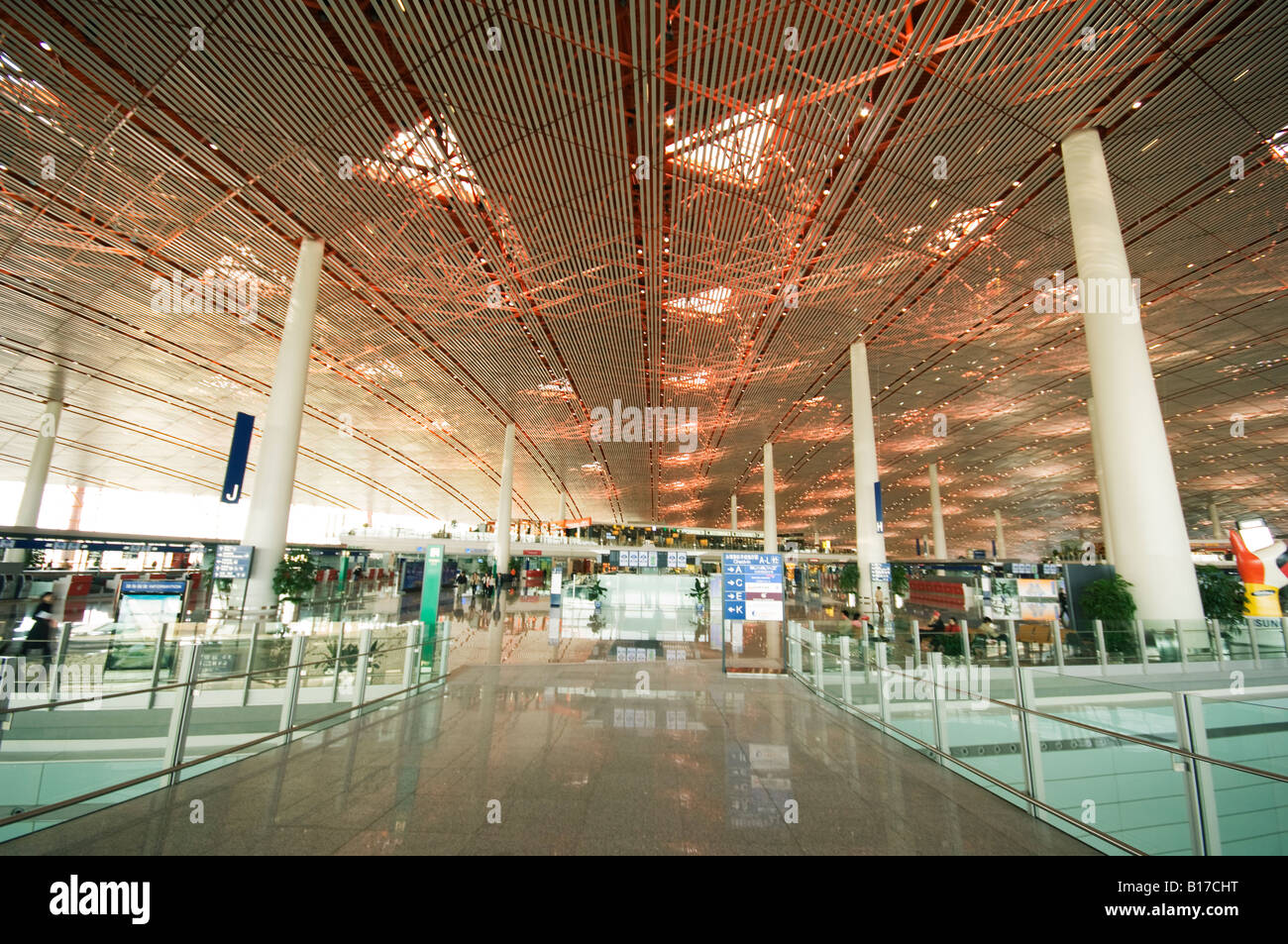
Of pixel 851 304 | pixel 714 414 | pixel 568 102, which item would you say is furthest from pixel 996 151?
pixel 714 414

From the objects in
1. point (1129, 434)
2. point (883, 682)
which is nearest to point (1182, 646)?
point (1129, 434)

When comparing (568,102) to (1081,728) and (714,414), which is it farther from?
(714,414)

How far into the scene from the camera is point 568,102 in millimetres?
10000

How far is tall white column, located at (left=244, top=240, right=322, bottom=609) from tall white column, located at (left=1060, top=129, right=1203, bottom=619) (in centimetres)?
1686

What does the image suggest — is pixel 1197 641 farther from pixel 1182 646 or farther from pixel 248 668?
pixel 248 668

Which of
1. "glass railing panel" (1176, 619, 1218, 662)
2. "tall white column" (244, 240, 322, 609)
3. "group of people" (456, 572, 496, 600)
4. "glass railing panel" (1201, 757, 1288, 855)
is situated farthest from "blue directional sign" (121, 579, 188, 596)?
"glass railing panel" (1176, 619, 1218, 662)

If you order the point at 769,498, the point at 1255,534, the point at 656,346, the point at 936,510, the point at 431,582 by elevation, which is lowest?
the point at 431,582

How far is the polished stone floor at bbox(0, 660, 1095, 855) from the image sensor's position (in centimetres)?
341

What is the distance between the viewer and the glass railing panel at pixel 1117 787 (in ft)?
10.6

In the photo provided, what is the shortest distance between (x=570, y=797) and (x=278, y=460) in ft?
40.3

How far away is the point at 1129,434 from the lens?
9875 millimetres
